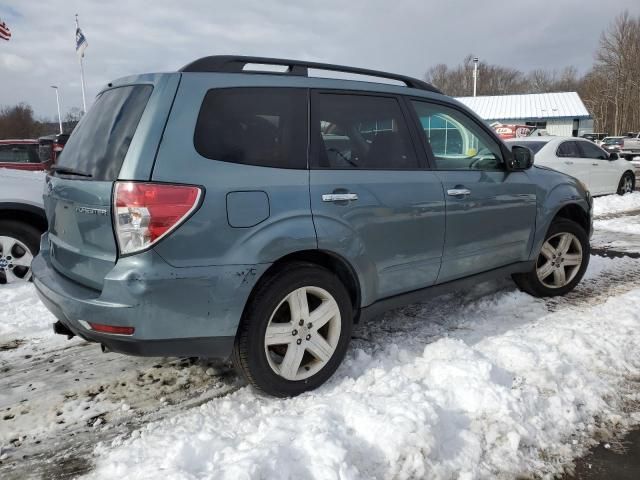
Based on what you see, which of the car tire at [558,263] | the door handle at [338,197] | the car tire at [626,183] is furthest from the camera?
the car tire at [626,183]

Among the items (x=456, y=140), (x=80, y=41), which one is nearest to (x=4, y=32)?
(x=80, y=41)

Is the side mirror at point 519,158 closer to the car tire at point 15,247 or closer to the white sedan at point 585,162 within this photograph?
the car tire at point 15,247

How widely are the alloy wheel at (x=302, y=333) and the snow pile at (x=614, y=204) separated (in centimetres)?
935

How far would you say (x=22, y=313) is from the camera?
174 inches

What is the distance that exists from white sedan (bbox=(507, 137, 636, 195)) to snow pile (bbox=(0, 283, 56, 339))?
383 inches

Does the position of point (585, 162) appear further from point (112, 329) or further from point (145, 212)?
point (112, 329)

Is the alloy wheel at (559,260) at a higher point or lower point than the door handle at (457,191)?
lower

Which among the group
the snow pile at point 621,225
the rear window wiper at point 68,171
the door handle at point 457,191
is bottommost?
the snow pile at point 621,225

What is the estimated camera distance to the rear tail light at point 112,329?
2438 mm

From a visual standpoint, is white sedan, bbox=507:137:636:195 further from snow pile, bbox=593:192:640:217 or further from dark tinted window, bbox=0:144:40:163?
dark tinted window, bbox=0:144:40:163

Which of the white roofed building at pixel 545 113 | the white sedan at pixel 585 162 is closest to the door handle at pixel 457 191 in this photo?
the white sedan at pixel 585 162

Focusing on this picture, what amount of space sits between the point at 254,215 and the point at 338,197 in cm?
58

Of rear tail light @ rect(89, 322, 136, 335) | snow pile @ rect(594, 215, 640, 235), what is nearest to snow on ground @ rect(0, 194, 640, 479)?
rear tail light @ rect(89, 322, 136, 335)

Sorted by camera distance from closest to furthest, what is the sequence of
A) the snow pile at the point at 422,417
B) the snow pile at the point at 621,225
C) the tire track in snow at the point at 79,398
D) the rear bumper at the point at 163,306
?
the snow pile at the point at 422,417 < the rear bumper at the point at 163,306 < the tire track in snow at the point at 79,398 < the snow pile at the point at 621,225
